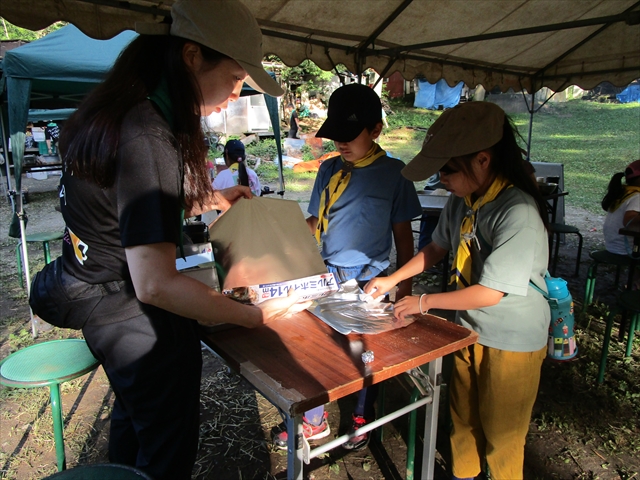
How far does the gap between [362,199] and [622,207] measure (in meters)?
2.93

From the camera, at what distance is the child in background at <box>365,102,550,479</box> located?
1385 mm

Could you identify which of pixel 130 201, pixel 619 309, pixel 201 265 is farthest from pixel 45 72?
pixel 619 309

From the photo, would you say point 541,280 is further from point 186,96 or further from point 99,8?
point 99,8

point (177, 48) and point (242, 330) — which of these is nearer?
point (177, 48)

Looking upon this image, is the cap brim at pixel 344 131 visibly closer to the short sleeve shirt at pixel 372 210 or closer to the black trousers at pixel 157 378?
the short sleeve shirt at pixel 372 210

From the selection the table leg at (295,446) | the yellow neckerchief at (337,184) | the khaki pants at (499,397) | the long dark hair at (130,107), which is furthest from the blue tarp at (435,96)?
the table leg at (295,446)

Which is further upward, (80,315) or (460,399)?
(80,315)

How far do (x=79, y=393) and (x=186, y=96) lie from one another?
2.71m

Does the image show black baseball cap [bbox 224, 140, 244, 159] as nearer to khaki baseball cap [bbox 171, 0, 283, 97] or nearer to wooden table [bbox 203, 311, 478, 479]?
wooden table [bbox 203, 311, 478, 479]

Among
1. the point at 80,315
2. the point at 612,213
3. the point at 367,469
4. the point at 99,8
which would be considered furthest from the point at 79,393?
the point at 612,213

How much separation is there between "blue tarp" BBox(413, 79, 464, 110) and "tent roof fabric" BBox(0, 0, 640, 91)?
12.0 metres

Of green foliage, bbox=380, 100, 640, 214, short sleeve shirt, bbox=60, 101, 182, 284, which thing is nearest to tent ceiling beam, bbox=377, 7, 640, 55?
short sleeve shirt, bbox=60, 101, 182, 284

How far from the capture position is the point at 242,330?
4.75 feet

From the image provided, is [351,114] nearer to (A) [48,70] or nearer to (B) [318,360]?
(B) [318,360]
